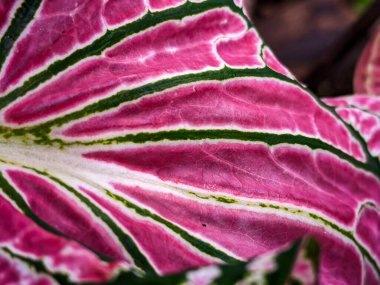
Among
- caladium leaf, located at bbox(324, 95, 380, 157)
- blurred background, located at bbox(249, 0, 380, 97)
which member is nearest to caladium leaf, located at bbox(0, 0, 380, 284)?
caladium leaf, located at bbox(324, 95, 380, 157)

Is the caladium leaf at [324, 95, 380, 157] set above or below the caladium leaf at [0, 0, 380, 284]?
below

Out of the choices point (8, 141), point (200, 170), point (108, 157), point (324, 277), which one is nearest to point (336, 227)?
point (324, 277)

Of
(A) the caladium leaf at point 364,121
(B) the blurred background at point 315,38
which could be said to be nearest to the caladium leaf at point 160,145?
(A) the caladium leaf at point 364,121

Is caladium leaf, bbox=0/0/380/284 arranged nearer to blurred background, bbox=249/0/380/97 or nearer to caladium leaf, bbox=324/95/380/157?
caladium leaf, bbox=324/95/380/157

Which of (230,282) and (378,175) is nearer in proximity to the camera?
(230,282)

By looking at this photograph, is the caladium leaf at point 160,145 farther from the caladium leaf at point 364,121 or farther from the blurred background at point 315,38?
the blurred background at point 315,38

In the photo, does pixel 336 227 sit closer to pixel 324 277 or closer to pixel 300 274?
pixel 324 277

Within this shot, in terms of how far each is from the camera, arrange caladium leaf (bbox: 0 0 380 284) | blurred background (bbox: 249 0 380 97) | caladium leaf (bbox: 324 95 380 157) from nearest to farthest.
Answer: caladium leaf (bbox: 0 0 380 284) < caladium leaf (bbox: 324 95 380 157) < blurred background (bbox: 249 0 380 97)
